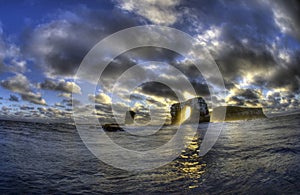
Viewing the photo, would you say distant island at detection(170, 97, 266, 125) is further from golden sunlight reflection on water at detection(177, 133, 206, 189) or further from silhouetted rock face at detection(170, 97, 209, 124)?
golden sunlight reflection on water at detection(177, 133, 206, 189)

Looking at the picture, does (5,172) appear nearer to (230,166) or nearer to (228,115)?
(230,166)

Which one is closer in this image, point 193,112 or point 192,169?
point 192,169

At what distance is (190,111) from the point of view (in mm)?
76062

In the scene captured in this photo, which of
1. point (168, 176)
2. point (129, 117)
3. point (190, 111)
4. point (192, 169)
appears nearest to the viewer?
point (168, 176)

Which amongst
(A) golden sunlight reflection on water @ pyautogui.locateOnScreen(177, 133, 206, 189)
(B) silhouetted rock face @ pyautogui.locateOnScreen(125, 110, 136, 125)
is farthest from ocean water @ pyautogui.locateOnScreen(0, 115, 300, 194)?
(B) silhouetted rock face @ pyautogui.locateOnScreen(125, 110, 136, 125)

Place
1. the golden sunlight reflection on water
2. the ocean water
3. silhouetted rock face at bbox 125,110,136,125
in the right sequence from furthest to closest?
silhouetted rock face at bbox 125,110,136,125, the golden sunlight reflection on water, the ocean water

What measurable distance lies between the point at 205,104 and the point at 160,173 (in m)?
78.2

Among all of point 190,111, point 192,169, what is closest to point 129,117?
point 190,111

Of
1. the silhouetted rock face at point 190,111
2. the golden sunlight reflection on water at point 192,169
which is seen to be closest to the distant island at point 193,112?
the silhouetted rock face at point 190,111

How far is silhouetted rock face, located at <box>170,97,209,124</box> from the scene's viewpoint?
71000 mm

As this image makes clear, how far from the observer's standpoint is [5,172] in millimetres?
4676

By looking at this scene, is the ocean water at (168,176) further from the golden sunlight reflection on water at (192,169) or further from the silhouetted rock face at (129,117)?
the silhouetted rock face at (129,117)

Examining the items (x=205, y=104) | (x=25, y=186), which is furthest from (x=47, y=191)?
(x=205, y=104)

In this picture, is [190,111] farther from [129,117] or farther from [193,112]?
[129,117]
